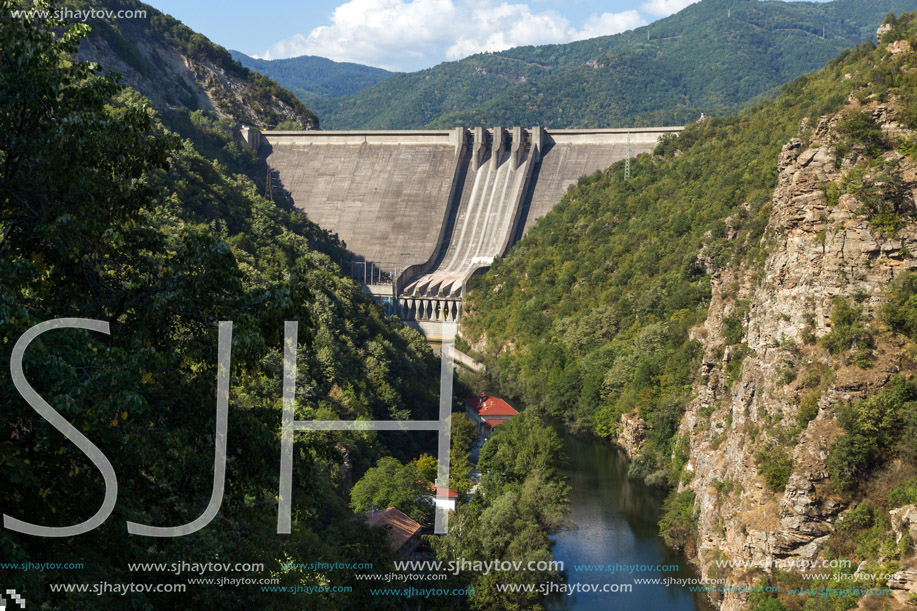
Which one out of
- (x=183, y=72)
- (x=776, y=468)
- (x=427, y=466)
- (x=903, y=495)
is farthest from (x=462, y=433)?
(x=183, y=72)

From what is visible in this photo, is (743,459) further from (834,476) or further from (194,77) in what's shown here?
(194,77)

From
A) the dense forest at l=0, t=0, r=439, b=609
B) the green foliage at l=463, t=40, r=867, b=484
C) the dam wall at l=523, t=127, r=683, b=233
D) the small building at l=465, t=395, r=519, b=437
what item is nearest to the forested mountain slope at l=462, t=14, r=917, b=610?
the green foliage at l=463, t=40, r=867, b=484

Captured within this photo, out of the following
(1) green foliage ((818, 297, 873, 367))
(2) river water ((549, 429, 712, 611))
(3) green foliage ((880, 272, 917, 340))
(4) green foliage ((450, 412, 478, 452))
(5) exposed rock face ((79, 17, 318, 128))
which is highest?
(5) exposed rock face ((79, 17, 318, 128))

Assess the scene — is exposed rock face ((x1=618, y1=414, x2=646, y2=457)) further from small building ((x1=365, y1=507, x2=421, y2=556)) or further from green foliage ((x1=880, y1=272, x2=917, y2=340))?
green foliage ((x1=880, y1=272, x2=917, y2=340))

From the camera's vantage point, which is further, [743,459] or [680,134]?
[680,134]

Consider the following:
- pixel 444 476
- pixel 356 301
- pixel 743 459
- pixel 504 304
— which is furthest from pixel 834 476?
pixel 504 304

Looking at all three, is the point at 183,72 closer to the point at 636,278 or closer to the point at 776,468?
the point at 636,278
